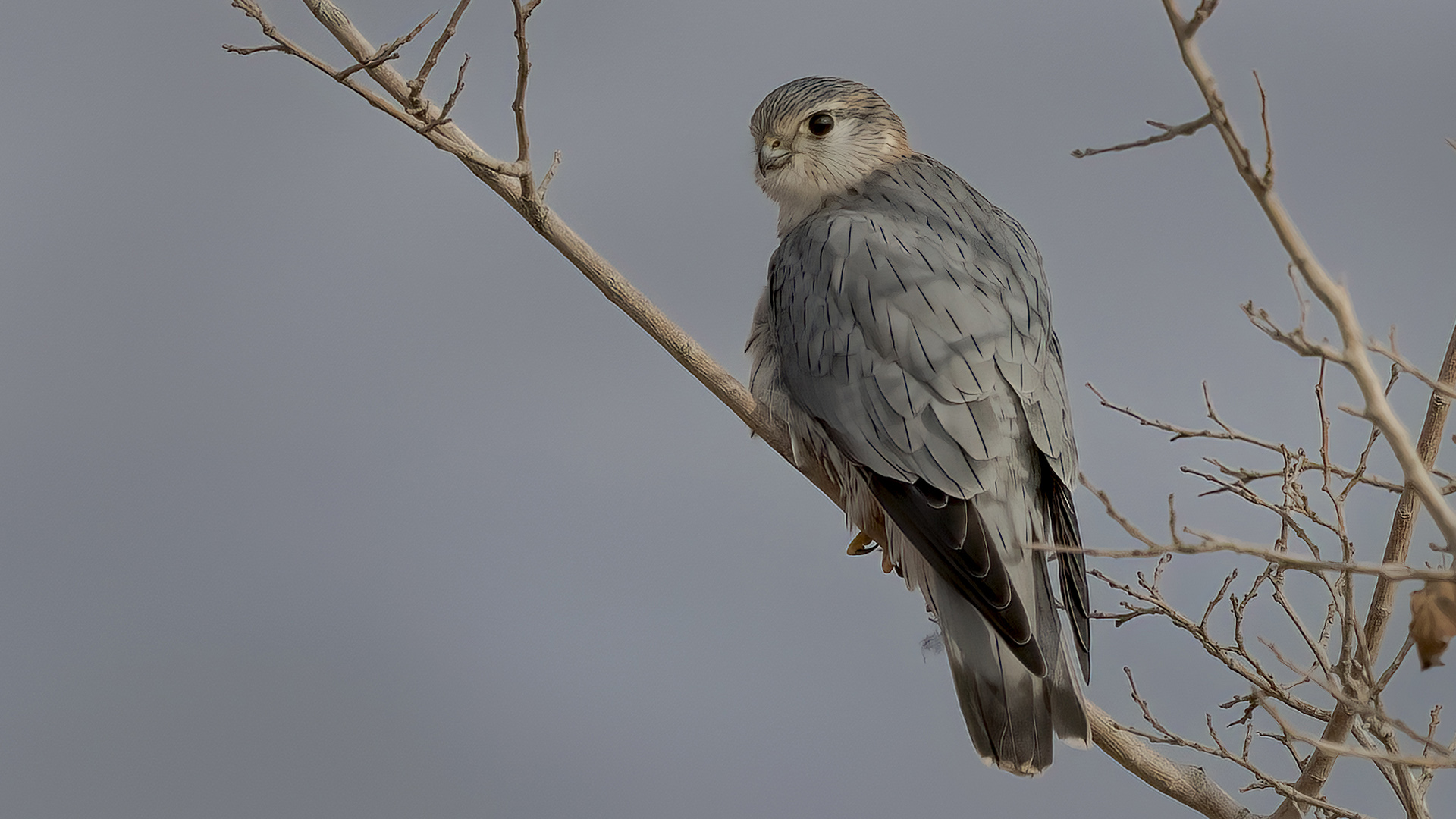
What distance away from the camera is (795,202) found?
290cm

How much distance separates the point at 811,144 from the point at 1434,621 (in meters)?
1.73

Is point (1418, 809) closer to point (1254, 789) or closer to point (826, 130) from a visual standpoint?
point (1254, 789)

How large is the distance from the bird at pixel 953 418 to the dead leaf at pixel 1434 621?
597mm

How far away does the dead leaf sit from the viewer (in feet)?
5.20

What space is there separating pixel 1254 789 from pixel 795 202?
1.64 metres

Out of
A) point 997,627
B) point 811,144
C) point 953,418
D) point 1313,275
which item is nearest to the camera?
point 1313,275

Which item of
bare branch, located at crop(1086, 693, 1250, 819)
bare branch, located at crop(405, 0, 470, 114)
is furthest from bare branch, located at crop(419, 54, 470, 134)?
bare branch, located at crop(1086, 693, 1250, 819)

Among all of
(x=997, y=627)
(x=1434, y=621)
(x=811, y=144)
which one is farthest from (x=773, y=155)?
(x=1434, y=621)

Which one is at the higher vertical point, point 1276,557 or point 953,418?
point 953,418

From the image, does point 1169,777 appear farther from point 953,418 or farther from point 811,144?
point 811,144

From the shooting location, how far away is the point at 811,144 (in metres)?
2.84

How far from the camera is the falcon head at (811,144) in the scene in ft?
9.32

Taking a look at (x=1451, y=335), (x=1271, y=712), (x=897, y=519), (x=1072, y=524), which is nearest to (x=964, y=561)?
(x=897, y=519)

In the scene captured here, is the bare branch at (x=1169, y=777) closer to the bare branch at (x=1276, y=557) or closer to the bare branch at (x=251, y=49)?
the bare branch at (x=1276, y=557)
